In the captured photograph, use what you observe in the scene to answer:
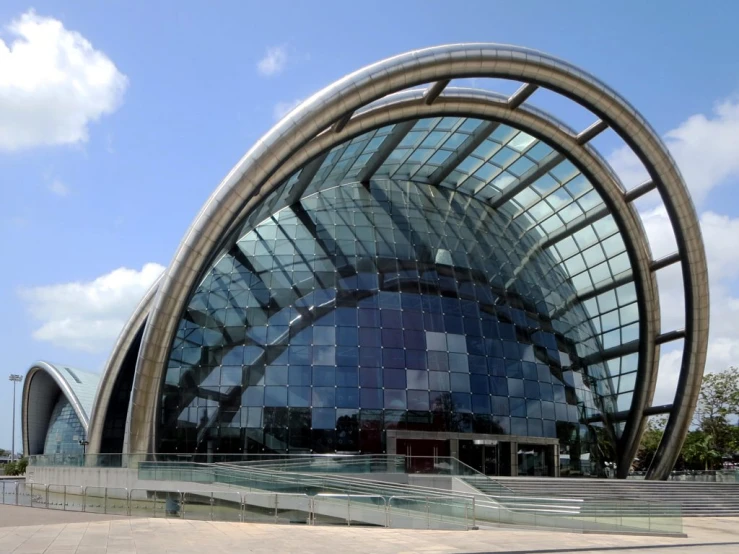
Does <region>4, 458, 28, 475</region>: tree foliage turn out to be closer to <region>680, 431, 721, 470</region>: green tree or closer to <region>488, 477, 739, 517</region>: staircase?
<region>488, 477, 739, 517</region>: staircase

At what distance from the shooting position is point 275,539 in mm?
16531

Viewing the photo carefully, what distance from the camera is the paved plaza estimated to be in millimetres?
14836

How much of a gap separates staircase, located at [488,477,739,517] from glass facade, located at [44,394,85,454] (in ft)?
135

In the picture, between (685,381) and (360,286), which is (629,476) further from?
(360,286)

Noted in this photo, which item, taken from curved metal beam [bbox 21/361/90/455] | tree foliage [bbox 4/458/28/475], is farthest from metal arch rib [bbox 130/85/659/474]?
tree foliage [bbox 4/458/28/475]

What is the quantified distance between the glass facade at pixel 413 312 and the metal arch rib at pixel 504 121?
1.50 metres

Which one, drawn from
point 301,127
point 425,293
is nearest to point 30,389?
point 425,293

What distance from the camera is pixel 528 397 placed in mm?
37906

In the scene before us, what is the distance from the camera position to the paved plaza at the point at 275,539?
14.8 meters

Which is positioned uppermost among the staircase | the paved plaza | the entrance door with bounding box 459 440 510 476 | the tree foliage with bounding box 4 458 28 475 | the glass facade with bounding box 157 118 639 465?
the glass facade with bounding box 157 118 639 465

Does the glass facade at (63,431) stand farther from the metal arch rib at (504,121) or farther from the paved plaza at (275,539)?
the paved plaza at (275,539)

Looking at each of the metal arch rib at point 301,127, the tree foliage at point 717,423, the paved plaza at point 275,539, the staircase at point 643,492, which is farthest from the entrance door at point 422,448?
the tree foliage at point 717,423

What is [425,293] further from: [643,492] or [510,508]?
[510,508]

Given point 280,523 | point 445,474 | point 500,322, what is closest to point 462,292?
point 500,322
